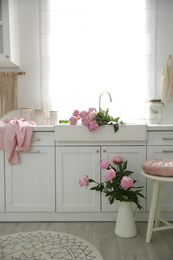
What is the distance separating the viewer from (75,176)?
7.93ft

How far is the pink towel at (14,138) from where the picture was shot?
2.32m

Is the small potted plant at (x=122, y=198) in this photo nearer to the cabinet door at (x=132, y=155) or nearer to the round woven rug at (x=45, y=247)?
the cabinet door at (x=132, y=155)

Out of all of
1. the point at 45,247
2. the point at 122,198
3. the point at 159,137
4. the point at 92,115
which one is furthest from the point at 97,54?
the point at 45,247

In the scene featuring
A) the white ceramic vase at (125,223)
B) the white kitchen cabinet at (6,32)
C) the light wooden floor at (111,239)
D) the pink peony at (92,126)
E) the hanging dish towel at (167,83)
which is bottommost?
the light wooden floor at (111,239)

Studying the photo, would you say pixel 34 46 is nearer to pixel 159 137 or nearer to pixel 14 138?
pixel 14 138

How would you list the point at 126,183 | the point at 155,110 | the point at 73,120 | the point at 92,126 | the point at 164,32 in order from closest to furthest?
the point at 126,183 → the point at 92,126 → the point at 73,120 → the point at 155,110 → the point at 164,32

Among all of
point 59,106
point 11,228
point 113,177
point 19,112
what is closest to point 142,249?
point 113,177

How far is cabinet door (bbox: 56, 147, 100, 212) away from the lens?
241cm

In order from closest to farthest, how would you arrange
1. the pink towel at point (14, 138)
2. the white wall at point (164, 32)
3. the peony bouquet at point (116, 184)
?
the peony bouquet at point (116, 184) < the pink towel at point (14, 138) < the white wall at point (164, 32)

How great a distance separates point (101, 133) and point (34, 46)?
4.32 feet

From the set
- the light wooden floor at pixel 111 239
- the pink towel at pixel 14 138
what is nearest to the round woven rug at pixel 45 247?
the light wooden floor at pixel 111 239

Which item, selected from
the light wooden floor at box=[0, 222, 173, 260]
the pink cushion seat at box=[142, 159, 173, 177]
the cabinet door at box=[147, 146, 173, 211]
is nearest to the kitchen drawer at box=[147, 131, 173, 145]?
the cabinet door at box=[147, 146, 173, 211]

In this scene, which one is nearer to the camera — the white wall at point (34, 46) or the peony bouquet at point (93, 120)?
the peony bouquet at point (93, 120)

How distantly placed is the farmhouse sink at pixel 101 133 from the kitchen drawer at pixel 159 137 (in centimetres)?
8
